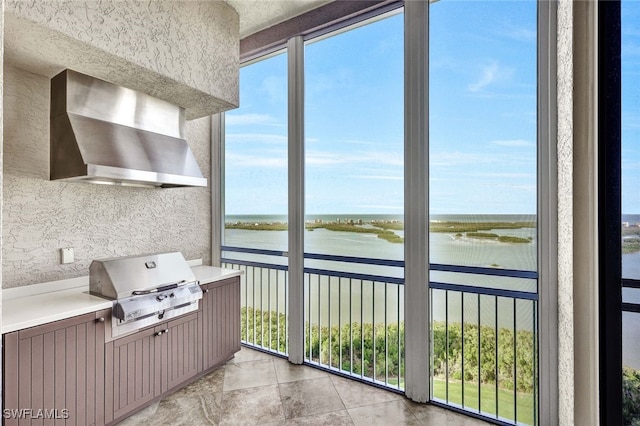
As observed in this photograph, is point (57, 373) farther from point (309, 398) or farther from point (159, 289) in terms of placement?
point (309, 398)

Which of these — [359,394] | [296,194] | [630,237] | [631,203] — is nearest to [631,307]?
[630,237]

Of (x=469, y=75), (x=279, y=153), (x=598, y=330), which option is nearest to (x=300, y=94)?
(x=279, y=153)

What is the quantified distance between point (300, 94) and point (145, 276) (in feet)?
6.48

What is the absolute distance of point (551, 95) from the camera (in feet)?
6.08

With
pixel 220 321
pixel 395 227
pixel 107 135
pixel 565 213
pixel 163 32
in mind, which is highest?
pixel 163 32

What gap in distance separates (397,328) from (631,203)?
1683mm

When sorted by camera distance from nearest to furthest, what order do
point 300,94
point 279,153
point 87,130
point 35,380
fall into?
point 35,380
point 87,130
point 300,94
point 279,153

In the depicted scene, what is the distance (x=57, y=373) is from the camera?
1.67 m

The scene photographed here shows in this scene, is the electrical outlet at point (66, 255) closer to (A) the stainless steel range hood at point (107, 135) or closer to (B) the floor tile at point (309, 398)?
(A) the stainless steel range hood at point (107, 135)

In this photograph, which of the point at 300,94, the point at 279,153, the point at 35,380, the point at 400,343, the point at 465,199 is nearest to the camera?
the point at 35,380

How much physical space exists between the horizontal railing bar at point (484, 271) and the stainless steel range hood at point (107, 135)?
2064 mm

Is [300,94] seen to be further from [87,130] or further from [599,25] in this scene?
[599,25]

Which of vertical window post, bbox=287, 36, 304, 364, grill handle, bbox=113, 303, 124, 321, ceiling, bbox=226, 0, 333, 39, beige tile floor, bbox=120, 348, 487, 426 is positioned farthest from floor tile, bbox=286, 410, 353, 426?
ceiling, bbox=226, 0, 333, 39

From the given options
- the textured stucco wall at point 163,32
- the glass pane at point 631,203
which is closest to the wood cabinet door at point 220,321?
the textured stucco wall at point 163,32
